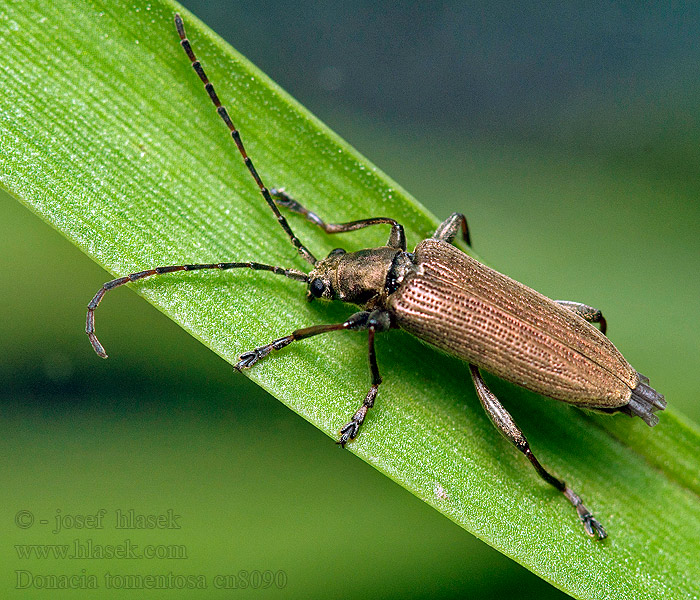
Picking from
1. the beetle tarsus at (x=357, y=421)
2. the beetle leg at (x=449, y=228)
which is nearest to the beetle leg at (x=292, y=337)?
the beetle tarsus at (x=357, y=421)

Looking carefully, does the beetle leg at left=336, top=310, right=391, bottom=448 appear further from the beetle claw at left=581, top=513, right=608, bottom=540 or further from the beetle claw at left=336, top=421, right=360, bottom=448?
the beetle claw at left=581, top=513, right=608, bottom=540

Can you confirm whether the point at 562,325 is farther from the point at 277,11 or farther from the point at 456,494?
the point at 277,11

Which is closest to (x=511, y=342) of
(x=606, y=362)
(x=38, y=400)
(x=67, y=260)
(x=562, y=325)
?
(x=562, y=325)

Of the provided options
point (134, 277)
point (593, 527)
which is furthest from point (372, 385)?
point (593, 527)

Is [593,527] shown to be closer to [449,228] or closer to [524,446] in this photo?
[524,446]

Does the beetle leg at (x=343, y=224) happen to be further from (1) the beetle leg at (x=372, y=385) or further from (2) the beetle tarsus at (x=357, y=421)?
(2) the beetle tarsus at (x=357, y=421)
